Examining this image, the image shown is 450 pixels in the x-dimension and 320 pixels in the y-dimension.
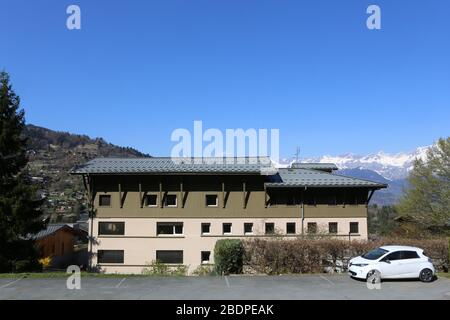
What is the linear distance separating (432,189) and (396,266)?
108 feet

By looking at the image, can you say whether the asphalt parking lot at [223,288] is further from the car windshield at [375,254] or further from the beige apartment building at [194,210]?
the beige apartment building at [194,210]

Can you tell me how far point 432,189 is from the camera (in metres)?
48.1

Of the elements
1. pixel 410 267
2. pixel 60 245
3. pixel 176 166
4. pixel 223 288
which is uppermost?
pixel 176 166

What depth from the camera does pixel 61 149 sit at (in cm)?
16012

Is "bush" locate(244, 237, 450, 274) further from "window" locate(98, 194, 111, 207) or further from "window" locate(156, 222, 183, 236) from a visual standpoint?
"window" locate(98, 194, 111, 207)

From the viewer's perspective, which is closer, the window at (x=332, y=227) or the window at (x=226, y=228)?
the window at (x=226, y=228)

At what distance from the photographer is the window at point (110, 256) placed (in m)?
39.7

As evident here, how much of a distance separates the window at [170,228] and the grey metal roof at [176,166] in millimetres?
4445

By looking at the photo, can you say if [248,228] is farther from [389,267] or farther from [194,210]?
[389,267]

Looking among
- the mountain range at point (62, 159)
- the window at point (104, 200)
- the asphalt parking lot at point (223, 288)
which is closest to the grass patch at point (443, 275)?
the asphalt parking lot at point (223, 288)

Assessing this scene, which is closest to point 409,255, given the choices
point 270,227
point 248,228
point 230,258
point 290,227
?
point 230,258
